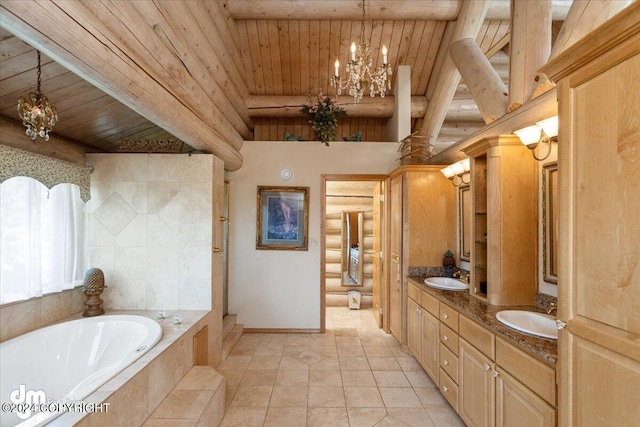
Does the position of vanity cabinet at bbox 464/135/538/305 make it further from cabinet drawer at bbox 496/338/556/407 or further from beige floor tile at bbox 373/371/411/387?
beige floor tile at bbox 373/371/411/387

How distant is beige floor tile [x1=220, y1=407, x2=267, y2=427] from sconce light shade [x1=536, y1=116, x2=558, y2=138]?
2.87 m

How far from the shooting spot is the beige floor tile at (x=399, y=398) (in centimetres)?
254

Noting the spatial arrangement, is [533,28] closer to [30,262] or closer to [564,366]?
[564,366]

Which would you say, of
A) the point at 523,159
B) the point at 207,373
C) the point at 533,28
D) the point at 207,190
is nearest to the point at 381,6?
the point at 533,28

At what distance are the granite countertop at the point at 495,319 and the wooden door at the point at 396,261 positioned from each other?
1.87 ft

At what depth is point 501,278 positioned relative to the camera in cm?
227

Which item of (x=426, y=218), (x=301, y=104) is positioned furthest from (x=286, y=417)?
(x=301, y=104)

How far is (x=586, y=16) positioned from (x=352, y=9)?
2318mm

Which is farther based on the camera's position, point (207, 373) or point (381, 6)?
point (381, 6)

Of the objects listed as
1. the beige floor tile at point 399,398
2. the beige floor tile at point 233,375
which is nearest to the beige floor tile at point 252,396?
the beige floor tile at point 233,375

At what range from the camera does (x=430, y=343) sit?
110 inches

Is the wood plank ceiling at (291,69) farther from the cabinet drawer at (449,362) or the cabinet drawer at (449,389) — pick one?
the cabinet drawer at (449,389)

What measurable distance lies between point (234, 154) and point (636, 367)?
363cm

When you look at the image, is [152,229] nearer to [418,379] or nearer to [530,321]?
[418,379]
